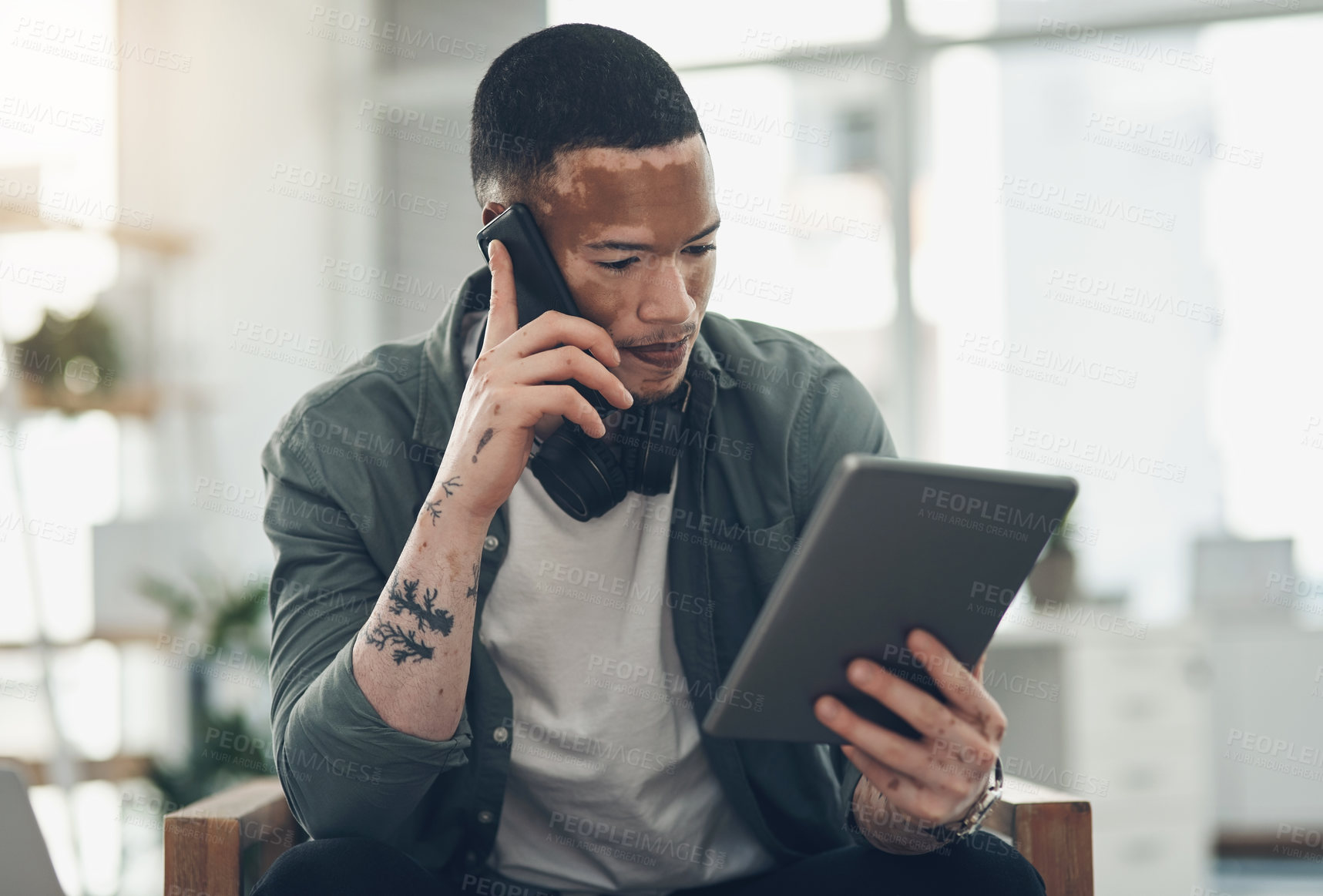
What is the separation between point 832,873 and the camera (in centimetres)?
93

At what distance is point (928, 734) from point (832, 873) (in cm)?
23

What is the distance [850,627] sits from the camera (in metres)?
0.75

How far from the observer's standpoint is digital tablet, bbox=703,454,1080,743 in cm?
68

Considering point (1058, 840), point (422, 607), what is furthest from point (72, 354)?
point (1058, 840)

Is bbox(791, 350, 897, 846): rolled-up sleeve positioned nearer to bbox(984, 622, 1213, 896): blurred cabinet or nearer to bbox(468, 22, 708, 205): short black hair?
bbox(468, 22, 708, 205): short black hair

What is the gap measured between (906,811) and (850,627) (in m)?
0.18

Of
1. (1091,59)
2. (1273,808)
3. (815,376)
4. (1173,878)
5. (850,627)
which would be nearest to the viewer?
(850,627)

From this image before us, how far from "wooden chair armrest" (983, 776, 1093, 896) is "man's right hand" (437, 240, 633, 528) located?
0.52 m

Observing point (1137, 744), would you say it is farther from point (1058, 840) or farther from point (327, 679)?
point (327, 679)

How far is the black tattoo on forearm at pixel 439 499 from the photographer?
0.92 m

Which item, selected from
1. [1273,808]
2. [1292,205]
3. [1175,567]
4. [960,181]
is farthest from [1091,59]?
[1273,808]

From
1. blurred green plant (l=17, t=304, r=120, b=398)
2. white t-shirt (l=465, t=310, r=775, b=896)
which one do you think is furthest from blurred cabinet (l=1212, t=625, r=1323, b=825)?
blurred green plant (l=17, t=304, r=120, b=398)

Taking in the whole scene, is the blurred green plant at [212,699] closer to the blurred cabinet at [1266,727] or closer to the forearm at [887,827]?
the forearm at [887,827]

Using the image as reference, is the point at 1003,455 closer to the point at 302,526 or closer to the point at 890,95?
the point at 890,95
